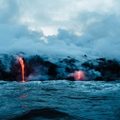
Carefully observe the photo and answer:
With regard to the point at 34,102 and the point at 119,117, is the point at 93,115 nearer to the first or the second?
the point at 119,117

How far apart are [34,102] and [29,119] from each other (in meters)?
8.79

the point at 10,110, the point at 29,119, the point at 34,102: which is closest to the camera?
the point at 29,119

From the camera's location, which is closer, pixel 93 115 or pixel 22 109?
pixel 93 115

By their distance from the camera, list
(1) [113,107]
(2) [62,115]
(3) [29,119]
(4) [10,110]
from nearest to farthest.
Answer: (3) [29,119], (2) [62,115], (4) [10,110], (1) [113,107]

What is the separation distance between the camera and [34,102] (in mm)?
28312

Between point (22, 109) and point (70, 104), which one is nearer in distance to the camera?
point (22, 109)

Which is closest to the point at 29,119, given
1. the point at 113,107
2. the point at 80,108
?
the point at 80,108

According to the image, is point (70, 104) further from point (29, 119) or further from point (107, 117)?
point (29, 119)

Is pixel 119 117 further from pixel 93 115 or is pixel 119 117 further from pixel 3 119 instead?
pixel 3 119

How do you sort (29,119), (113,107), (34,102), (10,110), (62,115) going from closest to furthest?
(29,119)
(62,115)
(10,110)
(113,107)
(34,102)

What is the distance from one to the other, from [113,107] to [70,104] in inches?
118

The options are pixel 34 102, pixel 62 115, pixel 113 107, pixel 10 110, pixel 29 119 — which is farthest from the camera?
pixel 34 102

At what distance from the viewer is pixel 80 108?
25.1 meters

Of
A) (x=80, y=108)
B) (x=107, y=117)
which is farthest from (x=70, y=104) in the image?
(x=107, y=117)
